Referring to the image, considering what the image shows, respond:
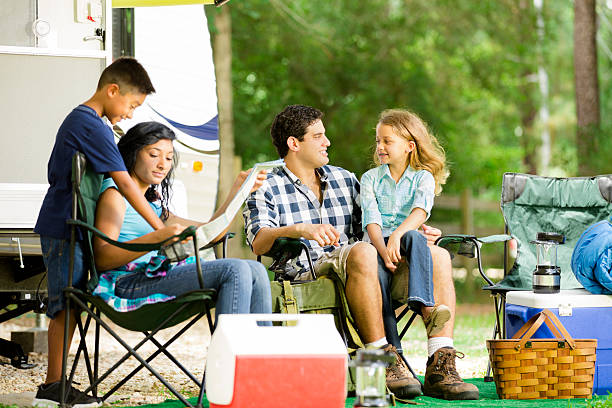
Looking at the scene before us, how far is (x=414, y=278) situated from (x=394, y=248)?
0.48ft

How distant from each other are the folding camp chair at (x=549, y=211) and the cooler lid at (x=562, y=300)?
0.49m

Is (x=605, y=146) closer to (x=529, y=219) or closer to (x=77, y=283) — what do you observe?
(x=529, y=219)

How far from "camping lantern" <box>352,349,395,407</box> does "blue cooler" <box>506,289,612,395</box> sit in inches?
52.0

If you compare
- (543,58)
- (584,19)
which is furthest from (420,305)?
(543,58)

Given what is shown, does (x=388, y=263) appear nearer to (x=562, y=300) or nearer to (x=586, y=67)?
(x=562, y=300)

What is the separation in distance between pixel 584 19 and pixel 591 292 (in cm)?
542

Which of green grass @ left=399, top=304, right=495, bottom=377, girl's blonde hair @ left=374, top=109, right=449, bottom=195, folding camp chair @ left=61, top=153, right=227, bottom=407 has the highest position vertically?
girl's blonde hair @ left=374, top=109, right=449, bottom=195

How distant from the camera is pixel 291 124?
3.72 meters

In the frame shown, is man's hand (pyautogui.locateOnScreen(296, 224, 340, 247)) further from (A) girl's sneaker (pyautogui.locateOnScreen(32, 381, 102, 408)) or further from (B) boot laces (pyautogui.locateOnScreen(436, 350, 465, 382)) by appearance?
(A) girl's sneaker (pyautogui.locateOnScreen(32, 381, 102, 408))

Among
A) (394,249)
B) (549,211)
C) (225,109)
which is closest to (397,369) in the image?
(394,249)

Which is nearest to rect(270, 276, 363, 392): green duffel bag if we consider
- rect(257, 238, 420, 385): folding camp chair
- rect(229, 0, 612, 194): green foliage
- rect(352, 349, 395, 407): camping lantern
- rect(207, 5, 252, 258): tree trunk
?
rect(257, 238, 420, 385): folding camp chair

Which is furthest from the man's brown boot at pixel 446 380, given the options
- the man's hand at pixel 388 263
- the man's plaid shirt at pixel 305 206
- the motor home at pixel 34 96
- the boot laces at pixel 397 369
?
the motor home at pixel 34 96

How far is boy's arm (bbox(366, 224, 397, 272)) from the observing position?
339cm

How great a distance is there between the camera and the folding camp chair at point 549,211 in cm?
411
